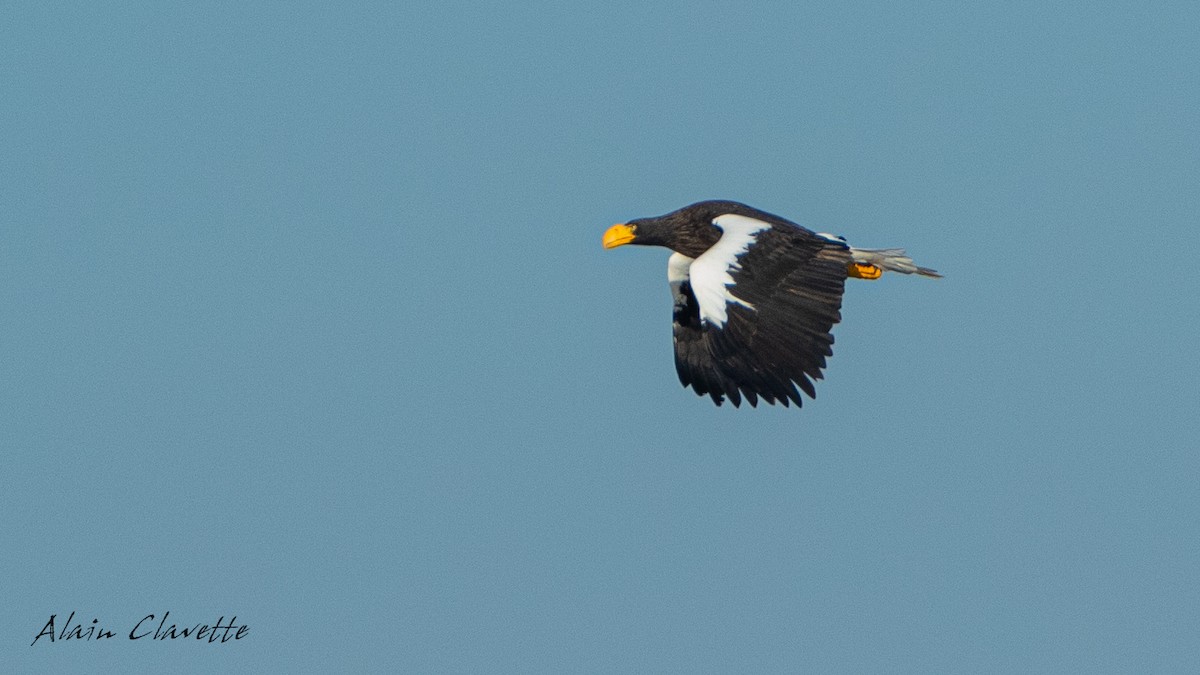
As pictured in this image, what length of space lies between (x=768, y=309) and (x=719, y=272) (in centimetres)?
66

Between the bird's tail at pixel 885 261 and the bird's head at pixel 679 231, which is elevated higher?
the bird's head at pixel 679 231

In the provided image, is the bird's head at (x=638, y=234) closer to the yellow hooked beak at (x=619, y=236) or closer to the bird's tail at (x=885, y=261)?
the yellow hooked beak at (x=619, y=236)

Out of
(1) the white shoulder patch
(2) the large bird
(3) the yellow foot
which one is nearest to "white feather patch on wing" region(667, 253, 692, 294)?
(1) the white shoulder patch

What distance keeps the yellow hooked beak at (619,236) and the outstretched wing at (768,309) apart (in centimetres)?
227

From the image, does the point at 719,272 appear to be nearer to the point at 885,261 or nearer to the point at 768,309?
the point at 768,309

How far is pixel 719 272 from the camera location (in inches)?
860

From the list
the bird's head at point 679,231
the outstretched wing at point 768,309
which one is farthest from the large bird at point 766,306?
the bird's head at point 679,231

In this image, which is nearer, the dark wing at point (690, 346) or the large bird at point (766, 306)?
the large bird at point (766, 306)

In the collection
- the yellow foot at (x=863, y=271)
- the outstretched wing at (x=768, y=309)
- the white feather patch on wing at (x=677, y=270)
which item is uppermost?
the white feather patch on wing at (x=677, y=270)

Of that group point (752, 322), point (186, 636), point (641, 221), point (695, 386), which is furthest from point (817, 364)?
point (186, 636)

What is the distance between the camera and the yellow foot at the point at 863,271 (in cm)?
2422

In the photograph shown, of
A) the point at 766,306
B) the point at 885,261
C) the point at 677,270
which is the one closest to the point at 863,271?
the point at 885,261

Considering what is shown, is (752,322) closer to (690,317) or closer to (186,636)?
(690,317)

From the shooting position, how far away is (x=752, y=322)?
70.7 ft
